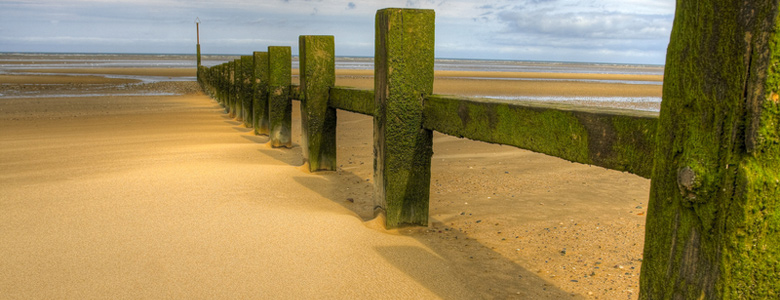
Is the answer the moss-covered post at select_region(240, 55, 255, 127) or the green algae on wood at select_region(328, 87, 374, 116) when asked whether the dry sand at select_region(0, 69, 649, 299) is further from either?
the moss-covered post at select_region(240, 55, 255, 127)

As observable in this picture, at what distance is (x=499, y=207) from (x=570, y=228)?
2.17 feet

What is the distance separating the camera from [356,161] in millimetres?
6594

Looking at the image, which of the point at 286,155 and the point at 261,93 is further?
the point at 261,93

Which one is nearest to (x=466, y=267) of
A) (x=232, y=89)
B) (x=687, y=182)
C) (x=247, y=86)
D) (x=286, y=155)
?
(x=687, y=182)

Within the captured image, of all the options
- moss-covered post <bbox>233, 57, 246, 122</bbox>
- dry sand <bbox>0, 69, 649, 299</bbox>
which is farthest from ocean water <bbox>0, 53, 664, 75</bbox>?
dry sand <bbox>0, 69, 649, 299</bbox>

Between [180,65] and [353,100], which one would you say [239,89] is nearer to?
[353,100]

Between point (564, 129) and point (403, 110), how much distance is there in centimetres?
132

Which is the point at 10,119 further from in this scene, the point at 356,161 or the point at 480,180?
the point at 480,180

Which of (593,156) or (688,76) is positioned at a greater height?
(688,76)

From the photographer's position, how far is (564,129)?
245cm

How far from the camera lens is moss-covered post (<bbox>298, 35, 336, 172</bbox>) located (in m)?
5.36

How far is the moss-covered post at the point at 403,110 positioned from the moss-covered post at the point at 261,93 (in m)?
4.67

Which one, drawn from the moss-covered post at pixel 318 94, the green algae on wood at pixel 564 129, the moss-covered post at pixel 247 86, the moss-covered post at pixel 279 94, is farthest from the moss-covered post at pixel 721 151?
the moss-covered post at pixel 247 86

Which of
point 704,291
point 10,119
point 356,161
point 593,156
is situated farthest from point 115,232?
point 10,119
